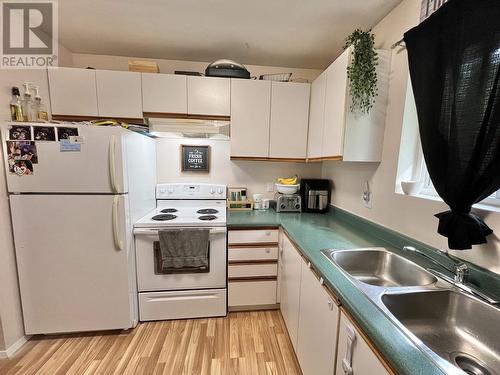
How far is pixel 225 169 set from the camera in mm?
2578

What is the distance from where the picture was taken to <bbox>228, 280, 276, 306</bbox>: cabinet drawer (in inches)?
81.1

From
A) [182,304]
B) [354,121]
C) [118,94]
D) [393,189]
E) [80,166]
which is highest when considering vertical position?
[118,94]

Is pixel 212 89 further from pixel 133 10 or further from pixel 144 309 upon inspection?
pixel 144 309

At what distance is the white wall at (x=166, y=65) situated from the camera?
7.48ft

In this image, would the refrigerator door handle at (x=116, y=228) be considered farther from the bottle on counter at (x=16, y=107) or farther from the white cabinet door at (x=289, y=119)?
the white cabinet door at (x=289, y=119)

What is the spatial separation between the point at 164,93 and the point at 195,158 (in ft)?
2.37

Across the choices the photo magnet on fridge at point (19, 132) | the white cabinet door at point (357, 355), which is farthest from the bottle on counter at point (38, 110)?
the white cabinet door at point (357, 355)

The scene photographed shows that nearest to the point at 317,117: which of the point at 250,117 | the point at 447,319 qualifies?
the point at 250,117

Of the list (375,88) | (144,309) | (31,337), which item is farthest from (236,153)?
(31,337)

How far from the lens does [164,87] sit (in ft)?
6.81

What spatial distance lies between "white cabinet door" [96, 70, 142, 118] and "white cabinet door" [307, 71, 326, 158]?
1643 mm

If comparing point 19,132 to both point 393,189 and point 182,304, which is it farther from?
point 393,189

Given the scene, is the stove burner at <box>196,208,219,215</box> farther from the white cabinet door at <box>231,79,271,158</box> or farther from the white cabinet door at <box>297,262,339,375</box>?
the white cabinet door at <box>297,262,339,375</box>

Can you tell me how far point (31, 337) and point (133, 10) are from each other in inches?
105
